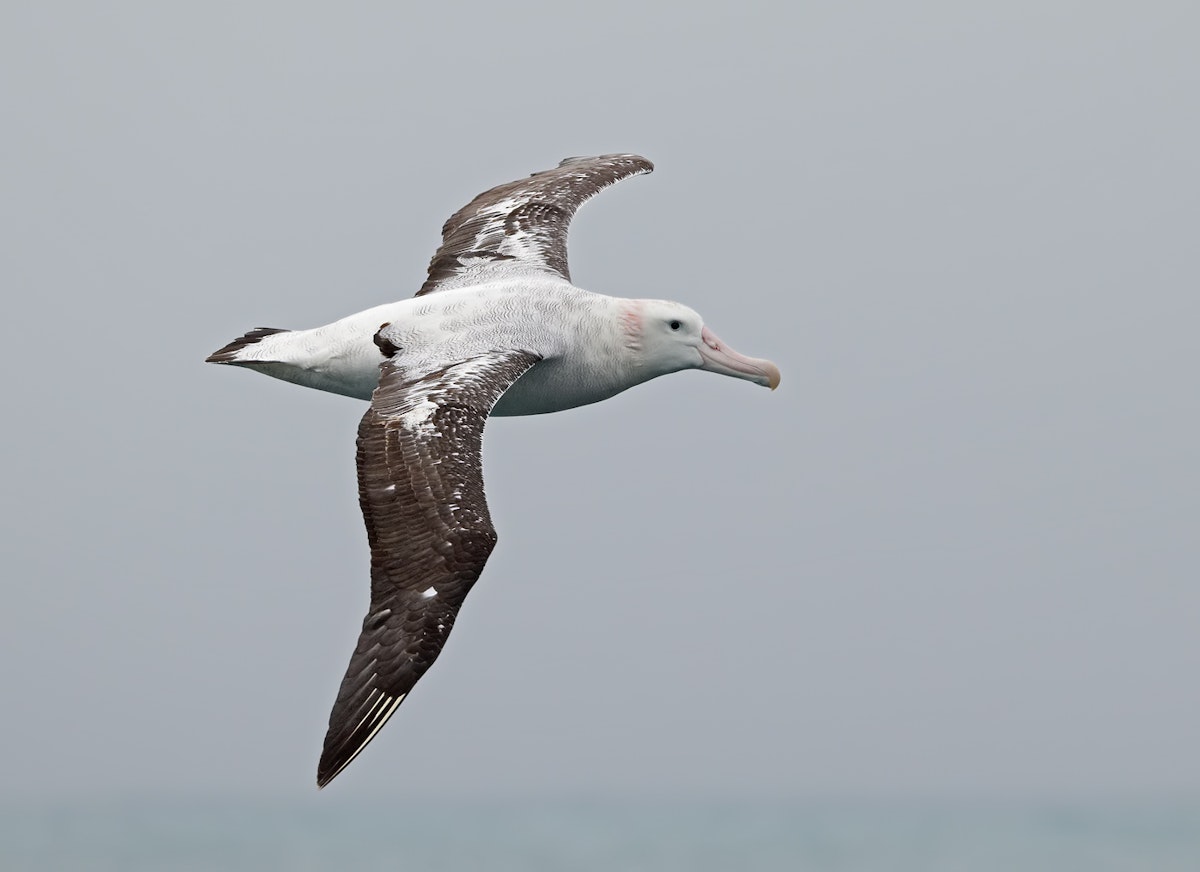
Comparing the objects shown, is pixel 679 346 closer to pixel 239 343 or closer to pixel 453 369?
pixel 453 369

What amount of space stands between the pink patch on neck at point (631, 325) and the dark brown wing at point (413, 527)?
4.26ft

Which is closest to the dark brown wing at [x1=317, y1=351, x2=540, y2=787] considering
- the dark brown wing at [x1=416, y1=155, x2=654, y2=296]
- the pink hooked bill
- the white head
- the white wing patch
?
the white wing patch

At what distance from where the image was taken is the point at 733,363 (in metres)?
14.3

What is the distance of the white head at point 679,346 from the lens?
13961 mm

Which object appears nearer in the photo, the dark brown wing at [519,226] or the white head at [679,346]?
the white head at [679,346]

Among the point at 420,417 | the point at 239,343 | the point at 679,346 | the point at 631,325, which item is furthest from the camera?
the point at 239,343

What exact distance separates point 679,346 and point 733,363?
0.48m

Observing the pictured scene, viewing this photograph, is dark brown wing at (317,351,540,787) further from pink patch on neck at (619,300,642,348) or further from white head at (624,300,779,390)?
white head at (624,300,779,390)

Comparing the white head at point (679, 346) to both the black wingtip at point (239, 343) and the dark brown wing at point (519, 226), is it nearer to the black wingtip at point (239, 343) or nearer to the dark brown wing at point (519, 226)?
the dark brown wing at point (519, 226)

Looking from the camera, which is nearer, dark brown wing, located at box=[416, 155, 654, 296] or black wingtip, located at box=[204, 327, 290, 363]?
black wingtip, located at box=[204, 327, 290, 363]

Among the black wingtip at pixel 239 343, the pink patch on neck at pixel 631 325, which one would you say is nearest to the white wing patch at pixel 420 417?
the pink patch on neck at pixel 631 325

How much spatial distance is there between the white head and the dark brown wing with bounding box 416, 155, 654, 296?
4.86 feet

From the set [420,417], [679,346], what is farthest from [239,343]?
[679,346]

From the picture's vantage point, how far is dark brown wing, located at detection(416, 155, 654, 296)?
15273mm
